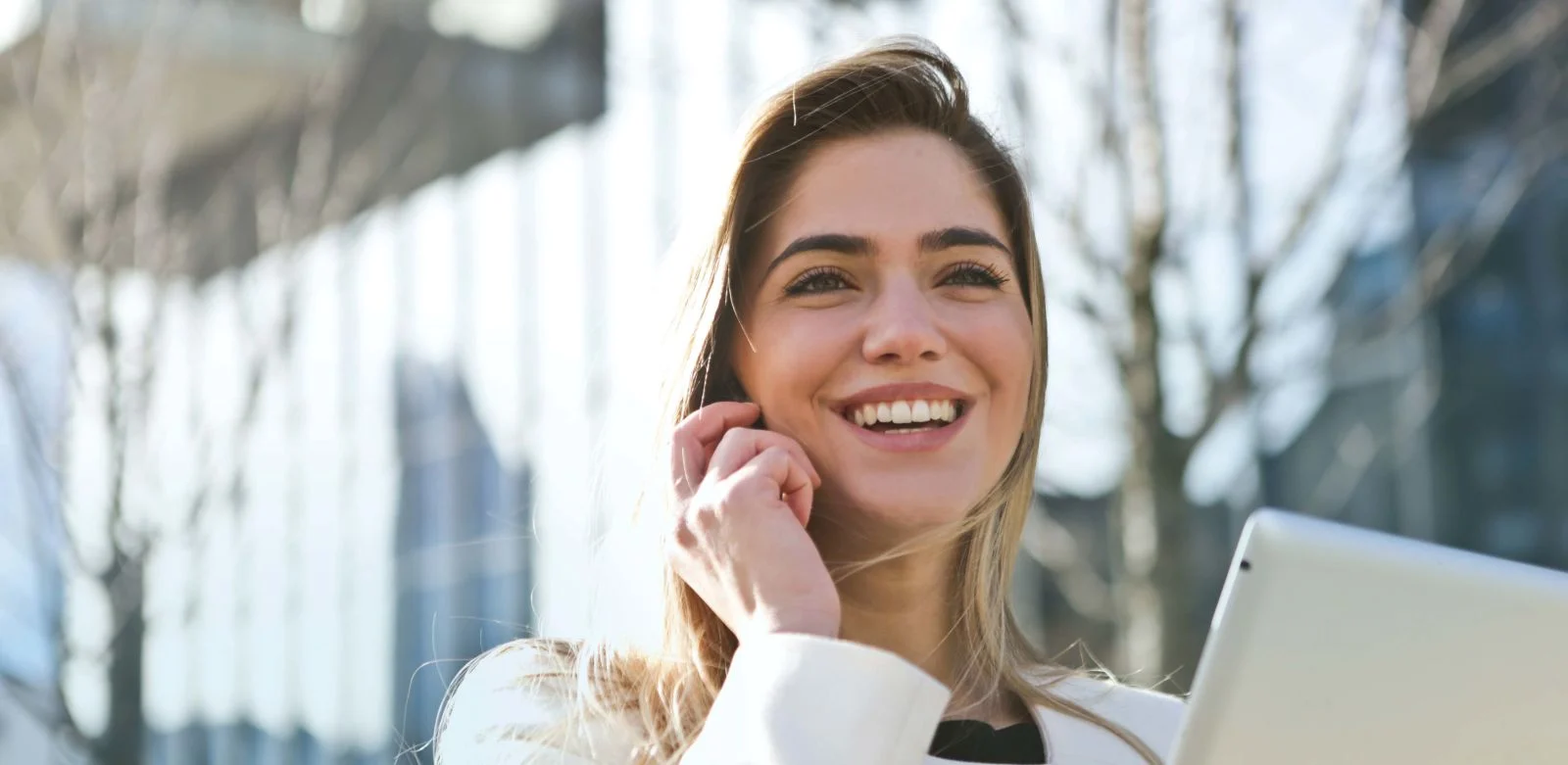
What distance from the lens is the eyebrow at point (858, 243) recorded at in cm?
228

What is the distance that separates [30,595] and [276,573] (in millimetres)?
4180

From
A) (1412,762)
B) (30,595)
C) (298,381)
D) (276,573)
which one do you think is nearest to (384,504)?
(276,573)

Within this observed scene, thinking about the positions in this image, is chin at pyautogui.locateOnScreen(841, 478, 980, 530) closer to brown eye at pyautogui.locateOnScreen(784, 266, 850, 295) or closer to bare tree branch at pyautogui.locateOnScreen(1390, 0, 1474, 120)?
brown eye at pyautogui.locateOnScreen(784, 266, 850, 295)

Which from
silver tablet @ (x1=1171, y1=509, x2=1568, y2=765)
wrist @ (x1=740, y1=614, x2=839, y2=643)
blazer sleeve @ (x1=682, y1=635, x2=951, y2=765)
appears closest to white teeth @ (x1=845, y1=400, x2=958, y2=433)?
wrist @ (x1=740, y1=614, x2=839, y2=643)

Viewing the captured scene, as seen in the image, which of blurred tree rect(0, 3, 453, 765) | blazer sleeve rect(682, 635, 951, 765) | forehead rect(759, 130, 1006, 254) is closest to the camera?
blazer sleeve rect(682, 635, 951, 765)

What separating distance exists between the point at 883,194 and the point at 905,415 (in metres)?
0.33

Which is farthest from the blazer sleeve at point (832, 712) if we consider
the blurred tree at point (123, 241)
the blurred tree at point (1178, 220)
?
the blurred tree at point (123, 241)

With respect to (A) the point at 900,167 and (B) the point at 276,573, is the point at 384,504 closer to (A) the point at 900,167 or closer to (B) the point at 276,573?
(B) the point at 276,573

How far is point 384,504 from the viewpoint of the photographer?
44.5ft

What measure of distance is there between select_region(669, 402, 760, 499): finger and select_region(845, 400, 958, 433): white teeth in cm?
16

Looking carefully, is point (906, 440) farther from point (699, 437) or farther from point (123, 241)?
Result: point (123, 241)

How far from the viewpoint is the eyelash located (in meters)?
2.30

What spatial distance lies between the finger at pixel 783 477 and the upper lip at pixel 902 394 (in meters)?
0.13

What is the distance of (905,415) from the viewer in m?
2.21
